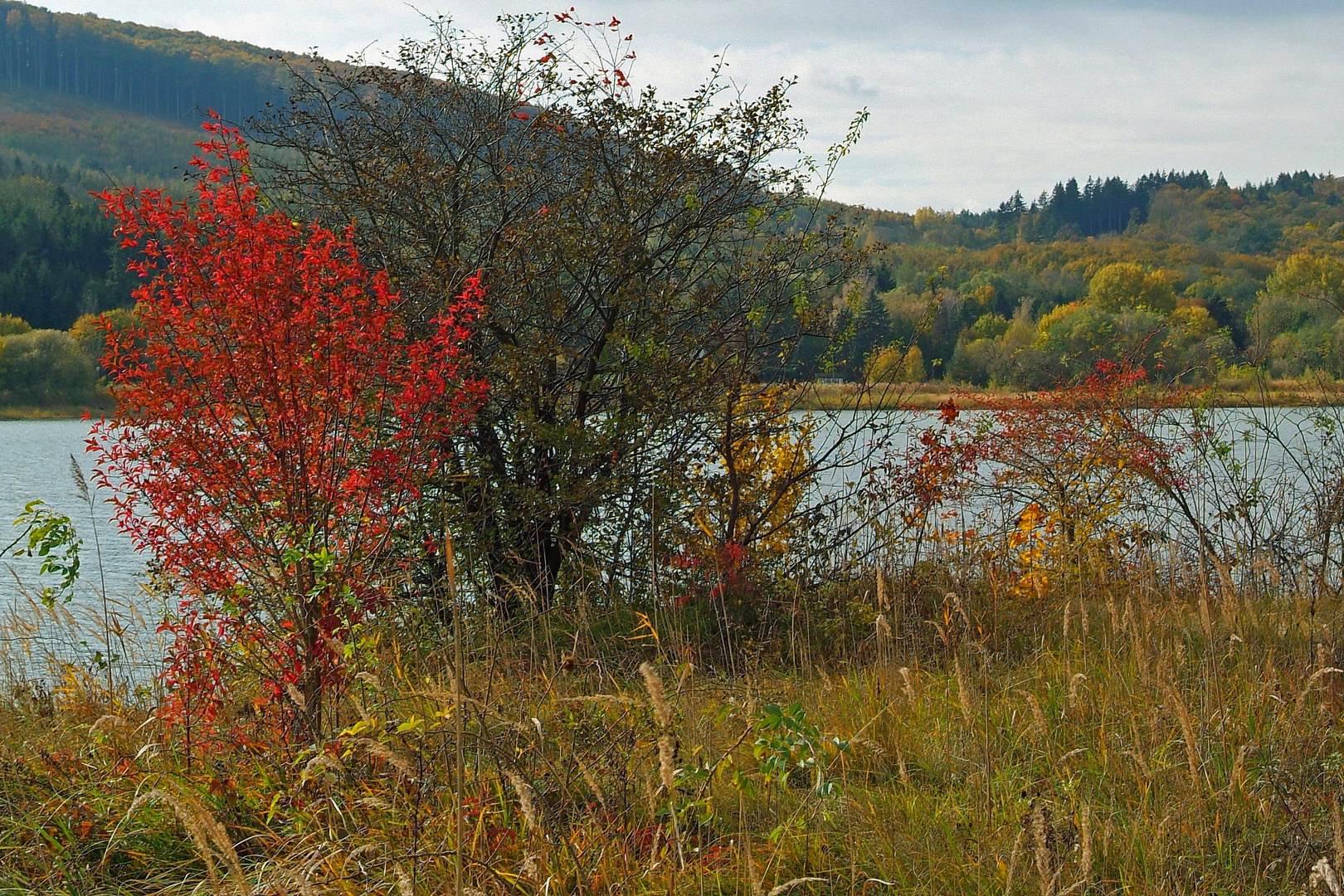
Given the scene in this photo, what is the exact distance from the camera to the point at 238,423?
4.46 m

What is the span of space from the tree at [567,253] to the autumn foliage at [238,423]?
76.7 inches

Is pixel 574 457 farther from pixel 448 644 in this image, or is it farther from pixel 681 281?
pixel 448 644

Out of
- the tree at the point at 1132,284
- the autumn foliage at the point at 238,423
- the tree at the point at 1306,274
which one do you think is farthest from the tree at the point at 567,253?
the tree at the point at 1132,284

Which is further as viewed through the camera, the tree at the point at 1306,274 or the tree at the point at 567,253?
the tree at the point at 1306,274

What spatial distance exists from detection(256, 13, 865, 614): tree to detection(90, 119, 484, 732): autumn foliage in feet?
6.39

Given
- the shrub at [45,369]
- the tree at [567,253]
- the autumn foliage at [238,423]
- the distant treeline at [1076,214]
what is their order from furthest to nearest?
the distant treeline at [1076,214]
the shrub at [45,369]
the tree at [567,253]
the autumn foliage at [238,423]

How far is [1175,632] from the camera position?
461cm

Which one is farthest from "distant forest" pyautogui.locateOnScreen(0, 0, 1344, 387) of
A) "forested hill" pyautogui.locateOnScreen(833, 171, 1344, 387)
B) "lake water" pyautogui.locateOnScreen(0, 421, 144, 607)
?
"lake water" pyautogui.locateOnScreen(0, 421, 144, 607)

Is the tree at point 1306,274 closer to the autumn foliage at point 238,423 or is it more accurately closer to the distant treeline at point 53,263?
the autumn foliage at point 238,423

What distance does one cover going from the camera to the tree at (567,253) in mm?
6453

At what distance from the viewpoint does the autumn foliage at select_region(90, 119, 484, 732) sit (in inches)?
154

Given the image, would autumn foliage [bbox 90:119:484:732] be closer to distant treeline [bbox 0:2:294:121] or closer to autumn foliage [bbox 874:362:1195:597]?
autumn foliage [bbox 874:362:1195:597]

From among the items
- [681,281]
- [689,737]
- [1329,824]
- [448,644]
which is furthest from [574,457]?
[1329,824]

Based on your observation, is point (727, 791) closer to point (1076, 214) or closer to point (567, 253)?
point (567, 253)
